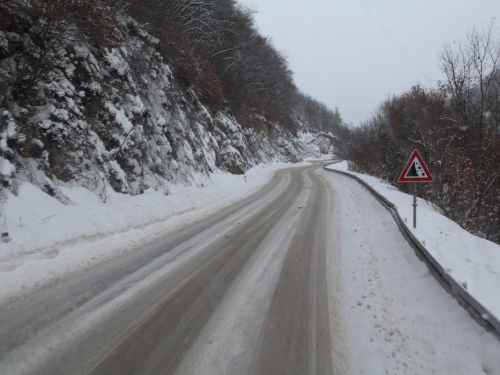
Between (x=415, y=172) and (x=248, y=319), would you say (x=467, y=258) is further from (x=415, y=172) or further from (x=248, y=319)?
(x=248, y=319)

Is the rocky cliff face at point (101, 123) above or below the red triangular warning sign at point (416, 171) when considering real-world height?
above

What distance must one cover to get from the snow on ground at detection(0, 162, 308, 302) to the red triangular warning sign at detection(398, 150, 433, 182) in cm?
617

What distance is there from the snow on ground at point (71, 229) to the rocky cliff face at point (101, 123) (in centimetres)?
47

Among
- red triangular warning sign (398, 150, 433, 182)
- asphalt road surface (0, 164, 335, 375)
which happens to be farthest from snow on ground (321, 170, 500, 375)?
red triangular warning sign (398, 150, 433, 182)

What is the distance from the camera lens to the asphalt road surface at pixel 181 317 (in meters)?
2.75

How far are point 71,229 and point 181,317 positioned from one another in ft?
12.9

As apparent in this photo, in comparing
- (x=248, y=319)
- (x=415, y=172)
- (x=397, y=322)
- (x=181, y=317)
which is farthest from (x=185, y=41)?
(x=397, y=322)

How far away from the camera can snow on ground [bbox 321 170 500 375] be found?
275 cm

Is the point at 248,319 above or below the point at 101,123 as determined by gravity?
below

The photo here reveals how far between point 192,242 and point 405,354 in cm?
479

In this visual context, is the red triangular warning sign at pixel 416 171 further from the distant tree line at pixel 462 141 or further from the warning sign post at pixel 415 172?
the distant tree line at pixel 462 141

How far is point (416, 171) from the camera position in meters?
6.54

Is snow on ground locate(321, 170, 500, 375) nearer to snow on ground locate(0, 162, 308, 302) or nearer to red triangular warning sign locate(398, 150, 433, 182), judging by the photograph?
red triangular warning sign locate(398, 150, 433, 182)

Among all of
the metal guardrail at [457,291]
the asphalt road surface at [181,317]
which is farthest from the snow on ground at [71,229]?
the metal guardrail at [457,291]
